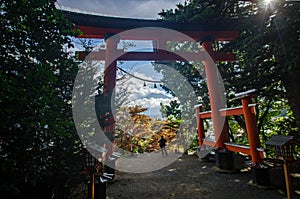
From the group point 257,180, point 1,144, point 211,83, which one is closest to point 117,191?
point 1,144

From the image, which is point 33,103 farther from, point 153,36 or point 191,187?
point 153,36

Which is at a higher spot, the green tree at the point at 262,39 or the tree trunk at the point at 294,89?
the green tree at the point at 262,39

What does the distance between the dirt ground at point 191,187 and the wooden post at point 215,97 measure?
103cm

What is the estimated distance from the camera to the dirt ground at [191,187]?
3330 millimetres

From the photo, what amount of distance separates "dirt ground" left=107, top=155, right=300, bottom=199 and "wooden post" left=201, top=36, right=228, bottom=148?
40.7 inches

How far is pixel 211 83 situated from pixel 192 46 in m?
3.33

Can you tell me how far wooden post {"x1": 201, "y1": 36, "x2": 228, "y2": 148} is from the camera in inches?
215

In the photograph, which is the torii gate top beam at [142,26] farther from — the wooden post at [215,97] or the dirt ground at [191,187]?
the dirt ground at [191,187]

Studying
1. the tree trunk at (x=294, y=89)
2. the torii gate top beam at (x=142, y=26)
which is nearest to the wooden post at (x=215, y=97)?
the torii gate top beam at (x=142, y=26)

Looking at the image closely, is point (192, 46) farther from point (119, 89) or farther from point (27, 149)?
point (27, 149)

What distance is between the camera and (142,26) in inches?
206

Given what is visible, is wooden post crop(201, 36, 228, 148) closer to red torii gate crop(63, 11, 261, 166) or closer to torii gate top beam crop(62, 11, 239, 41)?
red torii gate crop(63, 11, 261, 166)

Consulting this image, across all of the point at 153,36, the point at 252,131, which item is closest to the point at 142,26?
the point at 153,36

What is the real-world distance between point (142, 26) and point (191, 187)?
4.45 m
